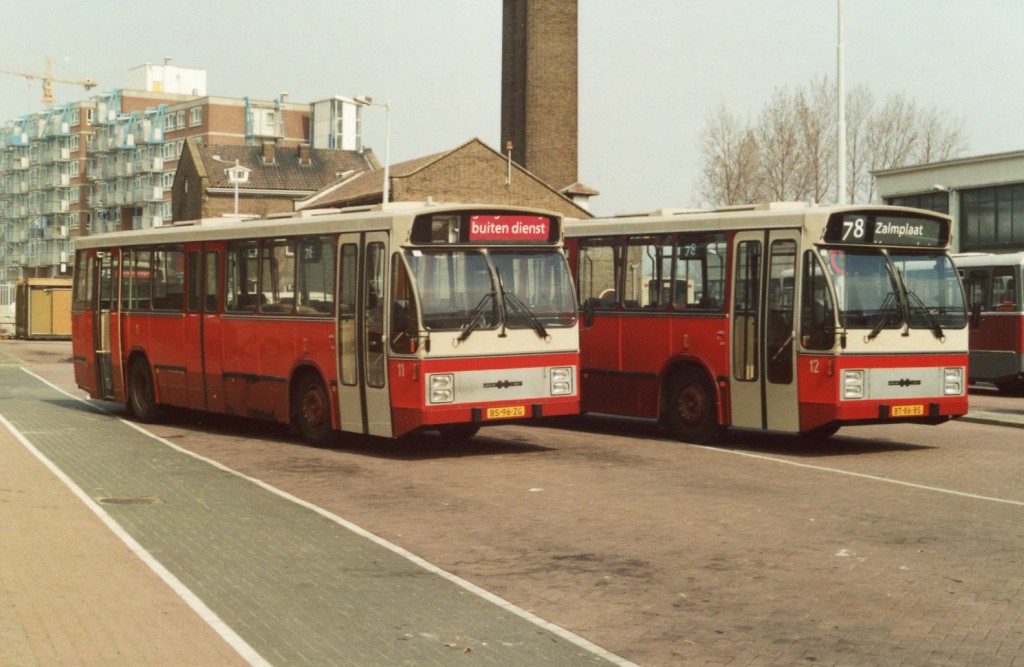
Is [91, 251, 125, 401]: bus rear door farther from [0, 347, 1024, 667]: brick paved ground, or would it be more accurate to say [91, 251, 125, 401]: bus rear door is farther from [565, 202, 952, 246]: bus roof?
[565, 202, 952, 246]: bus roof

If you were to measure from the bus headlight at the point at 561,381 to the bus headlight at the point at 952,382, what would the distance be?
4.44m

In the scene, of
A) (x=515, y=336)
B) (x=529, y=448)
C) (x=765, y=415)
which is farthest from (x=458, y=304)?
(x=765, y=415)

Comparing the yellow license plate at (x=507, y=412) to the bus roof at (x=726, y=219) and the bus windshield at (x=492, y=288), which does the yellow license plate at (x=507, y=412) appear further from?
the bus roof at (x=726, y=219)

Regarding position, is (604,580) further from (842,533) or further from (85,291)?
(85,291)

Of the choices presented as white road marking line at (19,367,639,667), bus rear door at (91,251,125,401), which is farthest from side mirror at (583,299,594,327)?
bus rear door at (91,251,125,401)

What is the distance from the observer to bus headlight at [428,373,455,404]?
618 inches

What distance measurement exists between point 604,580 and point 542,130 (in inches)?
2744

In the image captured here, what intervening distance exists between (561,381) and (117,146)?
412 feet

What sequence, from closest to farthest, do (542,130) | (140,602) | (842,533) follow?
(140,602), (842,533), (542,130)

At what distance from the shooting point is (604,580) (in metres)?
9.20

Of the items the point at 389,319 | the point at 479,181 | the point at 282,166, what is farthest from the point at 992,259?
the point at 282,166

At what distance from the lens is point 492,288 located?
16203 millimetres

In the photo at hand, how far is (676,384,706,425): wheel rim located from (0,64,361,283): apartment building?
10226 cm

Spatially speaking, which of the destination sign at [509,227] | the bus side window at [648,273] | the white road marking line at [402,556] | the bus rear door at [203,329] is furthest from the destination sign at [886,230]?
the bus rear door at [203,329]
